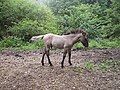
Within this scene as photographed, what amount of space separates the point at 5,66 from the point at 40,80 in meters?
2.66

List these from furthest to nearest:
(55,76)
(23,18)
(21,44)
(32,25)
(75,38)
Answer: (23,18), (32,25), (21,44), (75,38), (55,76)

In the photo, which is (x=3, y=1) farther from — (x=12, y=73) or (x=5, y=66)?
(x=12, y=73)

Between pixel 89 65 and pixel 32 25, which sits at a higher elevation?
pixel 32 25

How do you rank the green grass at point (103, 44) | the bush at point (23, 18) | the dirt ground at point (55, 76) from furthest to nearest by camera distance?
the bush at point (23, 18) → the green grass at point (103, 44) → the dirt ground at point (55, 76)

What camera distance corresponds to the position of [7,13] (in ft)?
68.0

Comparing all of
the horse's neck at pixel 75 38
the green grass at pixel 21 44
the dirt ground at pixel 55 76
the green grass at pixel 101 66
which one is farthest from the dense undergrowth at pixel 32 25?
the horse's neck at pixel 75 38

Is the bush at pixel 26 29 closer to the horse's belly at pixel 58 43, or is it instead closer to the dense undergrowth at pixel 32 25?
the dense undergrowth at pixel 32 25

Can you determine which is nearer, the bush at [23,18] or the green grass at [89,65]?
the green grass at [89,65]

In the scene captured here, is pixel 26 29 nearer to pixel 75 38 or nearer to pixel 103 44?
pixel 103 44

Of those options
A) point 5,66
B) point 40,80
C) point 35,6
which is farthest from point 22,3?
point 40,80

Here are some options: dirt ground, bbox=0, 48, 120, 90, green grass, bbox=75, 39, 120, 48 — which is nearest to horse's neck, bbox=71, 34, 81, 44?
dirt ground, bbox=0, 48, 120, 90

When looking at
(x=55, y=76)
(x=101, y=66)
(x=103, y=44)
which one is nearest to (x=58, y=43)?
(x=55, y=76)

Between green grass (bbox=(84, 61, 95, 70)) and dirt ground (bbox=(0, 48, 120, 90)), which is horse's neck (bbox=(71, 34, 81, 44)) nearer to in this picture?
dirt ground (bbox=(0, 48, 120, 90))

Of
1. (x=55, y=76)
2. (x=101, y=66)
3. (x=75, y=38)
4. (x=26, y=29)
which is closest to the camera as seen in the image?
(x=55, y=76)
